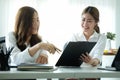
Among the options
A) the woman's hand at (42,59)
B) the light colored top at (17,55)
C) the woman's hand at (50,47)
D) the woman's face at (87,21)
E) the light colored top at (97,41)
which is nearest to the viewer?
the woman's hand at (50,47)

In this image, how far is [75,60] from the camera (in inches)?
68.2

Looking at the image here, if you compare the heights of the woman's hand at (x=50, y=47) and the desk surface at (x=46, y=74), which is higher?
the woman's hand at (x=50, y=47)

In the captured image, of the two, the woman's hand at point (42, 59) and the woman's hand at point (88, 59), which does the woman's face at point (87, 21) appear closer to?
the woman's hand at point (88, 59)

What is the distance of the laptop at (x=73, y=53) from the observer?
5.38ft

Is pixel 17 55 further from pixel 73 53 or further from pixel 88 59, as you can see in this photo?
pixel 88 59

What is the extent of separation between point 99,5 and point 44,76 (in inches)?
139

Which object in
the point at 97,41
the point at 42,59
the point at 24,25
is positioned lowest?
the point at 42,59

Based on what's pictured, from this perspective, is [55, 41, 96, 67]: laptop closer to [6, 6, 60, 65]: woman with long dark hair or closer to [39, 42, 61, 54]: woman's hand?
[39, 42, 61, 54]: woman's hand

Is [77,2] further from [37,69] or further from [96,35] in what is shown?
[37,69]

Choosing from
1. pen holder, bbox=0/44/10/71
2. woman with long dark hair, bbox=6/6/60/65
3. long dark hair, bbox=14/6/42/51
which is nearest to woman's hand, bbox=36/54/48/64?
woman with long dark hair, bbox=6/6/60/65

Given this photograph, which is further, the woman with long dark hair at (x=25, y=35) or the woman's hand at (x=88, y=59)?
the woman with long dark hair at (x=25, y=35)

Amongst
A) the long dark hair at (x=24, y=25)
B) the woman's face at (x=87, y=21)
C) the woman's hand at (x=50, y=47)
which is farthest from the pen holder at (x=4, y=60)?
the woman's face at (x=87, y=21)

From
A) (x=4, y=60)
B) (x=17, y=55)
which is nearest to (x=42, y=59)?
(x=17, y=55)

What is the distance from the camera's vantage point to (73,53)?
168 centimetres
